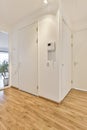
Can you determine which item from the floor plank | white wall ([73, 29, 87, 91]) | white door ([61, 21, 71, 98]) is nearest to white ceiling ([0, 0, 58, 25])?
white door ([61, 21, 71, 98])

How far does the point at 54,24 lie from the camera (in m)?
2.77

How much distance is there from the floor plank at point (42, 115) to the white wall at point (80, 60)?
1.26 metres

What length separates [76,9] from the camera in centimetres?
317

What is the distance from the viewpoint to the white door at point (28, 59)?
11.1 ft

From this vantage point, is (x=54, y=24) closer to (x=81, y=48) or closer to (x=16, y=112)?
(x=81, y=48)

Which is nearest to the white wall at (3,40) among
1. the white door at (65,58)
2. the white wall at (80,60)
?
the white door at (65,58)

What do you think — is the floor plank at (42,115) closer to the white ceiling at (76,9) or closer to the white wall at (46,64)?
the white wall at (46,64)

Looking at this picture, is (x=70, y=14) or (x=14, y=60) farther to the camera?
(x=14, y=60)

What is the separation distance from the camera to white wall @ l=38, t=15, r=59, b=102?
9.10 ft

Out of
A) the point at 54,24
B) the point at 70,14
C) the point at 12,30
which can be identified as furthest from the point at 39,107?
the point at 12,30

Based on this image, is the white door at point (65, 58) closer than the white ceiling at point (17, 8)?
No

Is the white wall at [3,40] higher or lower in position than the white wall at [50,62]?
higher

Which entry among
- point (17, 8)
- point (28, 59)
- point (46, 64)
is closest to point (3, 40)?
point (28, 59)

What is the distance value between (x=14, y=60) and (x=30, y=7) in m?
2.12
